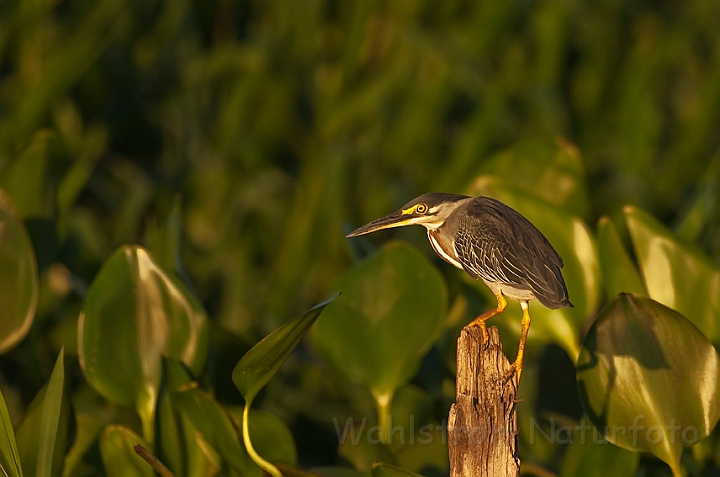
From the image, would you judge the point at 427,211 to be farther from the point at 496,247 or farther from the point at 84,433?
the point at 84,433

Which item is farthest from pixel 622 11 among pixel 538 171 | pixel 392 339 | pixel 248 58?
pixel 392 339

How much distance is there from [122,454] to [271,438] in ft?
0.80

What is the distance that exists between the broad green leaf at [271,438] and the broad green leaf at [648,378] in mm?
500

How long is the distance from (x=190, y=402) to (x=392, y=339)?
0.39m

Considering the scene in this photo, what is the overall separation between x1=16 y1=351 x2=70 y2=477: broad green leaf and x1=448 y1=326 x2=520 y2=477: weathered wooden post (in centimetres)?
57

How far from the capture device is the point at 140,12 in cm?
451

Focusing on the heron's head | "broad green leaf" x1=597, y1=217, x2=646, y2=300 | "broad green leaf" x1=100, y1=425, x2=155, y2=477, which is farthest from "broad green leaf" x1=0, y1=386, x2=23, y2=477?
"broad green leaf" x1=597, y1=217, x2=646, y2=300

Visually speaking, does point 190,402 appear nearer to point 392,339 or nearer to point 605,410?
point 392,339

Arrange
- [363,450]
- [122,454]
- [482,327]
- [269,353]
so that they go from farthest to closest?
[363,450]
[122,454]
[482,327]
[269,353]

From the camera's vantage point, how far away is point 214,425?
5.15 ft

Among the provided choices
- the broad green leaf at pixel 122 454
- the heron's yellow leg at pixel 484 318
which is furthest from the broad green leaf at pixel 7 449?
the heron's yellow leg at pixel 484 318

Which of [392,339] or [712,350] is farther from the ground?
[712,350]

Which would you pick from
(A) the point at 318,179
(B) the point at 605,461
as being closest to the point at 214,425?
(B) the point at 605,461

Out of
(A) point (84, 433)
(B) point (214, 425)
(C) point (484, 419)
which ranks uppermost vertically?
(C) point (484, 419)
